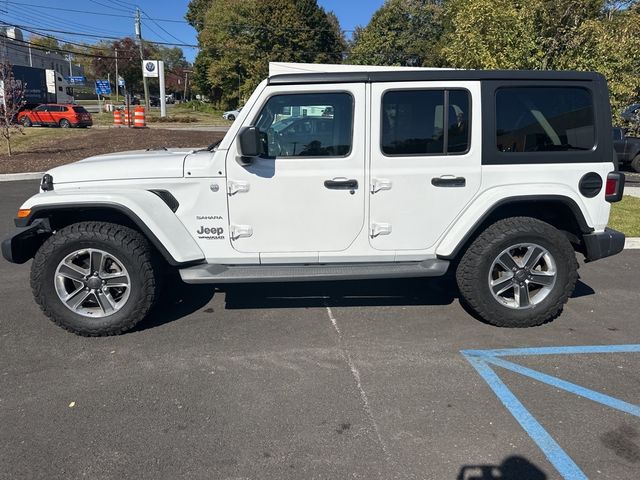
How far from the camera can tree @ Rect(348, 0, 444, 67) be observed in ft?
165

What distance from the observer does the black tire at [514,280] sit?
4.08 metres

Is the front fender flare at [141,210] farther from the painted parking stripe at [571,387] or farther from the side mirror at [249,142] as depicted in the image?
the painted parking stripe at [571,387]

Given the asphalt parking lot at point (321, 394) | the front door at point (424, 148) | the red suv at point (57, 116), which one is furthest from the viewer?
the red suv at point (57, 116)

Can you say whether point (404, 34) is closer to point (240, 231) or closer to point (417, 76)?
point (417, 76)

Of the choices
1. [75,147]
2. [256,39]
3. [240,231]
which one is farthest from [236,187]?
[256,39]

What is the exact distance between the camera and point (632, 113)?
1345 centimetres

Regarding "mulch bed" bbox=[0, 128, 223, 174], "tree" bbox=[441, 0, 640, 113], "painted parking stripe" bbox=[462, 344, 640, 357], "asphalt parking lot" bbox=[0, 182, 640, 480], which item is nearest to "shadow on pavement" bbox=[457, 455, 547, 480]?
"asphalt parking lot" bbox=[0, 182, 640, 480]

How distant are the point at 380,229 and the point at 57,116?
33.7m

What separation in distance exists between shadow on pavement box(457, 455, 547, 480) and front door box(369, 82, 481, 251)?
204 centimetres

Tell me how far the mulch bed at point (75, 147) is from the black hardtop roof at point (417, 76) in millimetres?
9620

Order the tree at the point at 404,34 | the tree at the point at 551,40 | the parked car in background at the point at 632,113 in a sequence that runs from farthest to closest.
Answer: the tree at the point at 404,34
the parked car in background at the point at 632,113
the tree at the point at 551,40

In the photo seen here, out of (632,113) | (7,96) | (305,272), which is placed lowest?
(305,272)

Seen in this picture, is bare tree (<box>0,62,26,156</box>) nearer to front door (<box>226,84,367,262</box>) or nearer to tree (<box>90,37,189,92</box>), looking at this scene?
front door (<box>226,84,367,262</box>)

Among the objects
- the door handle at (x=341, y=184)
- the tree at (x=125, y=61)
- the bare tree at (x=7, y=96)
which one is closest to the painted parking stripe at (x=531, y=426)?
the door handle at (x=341, y=184)
